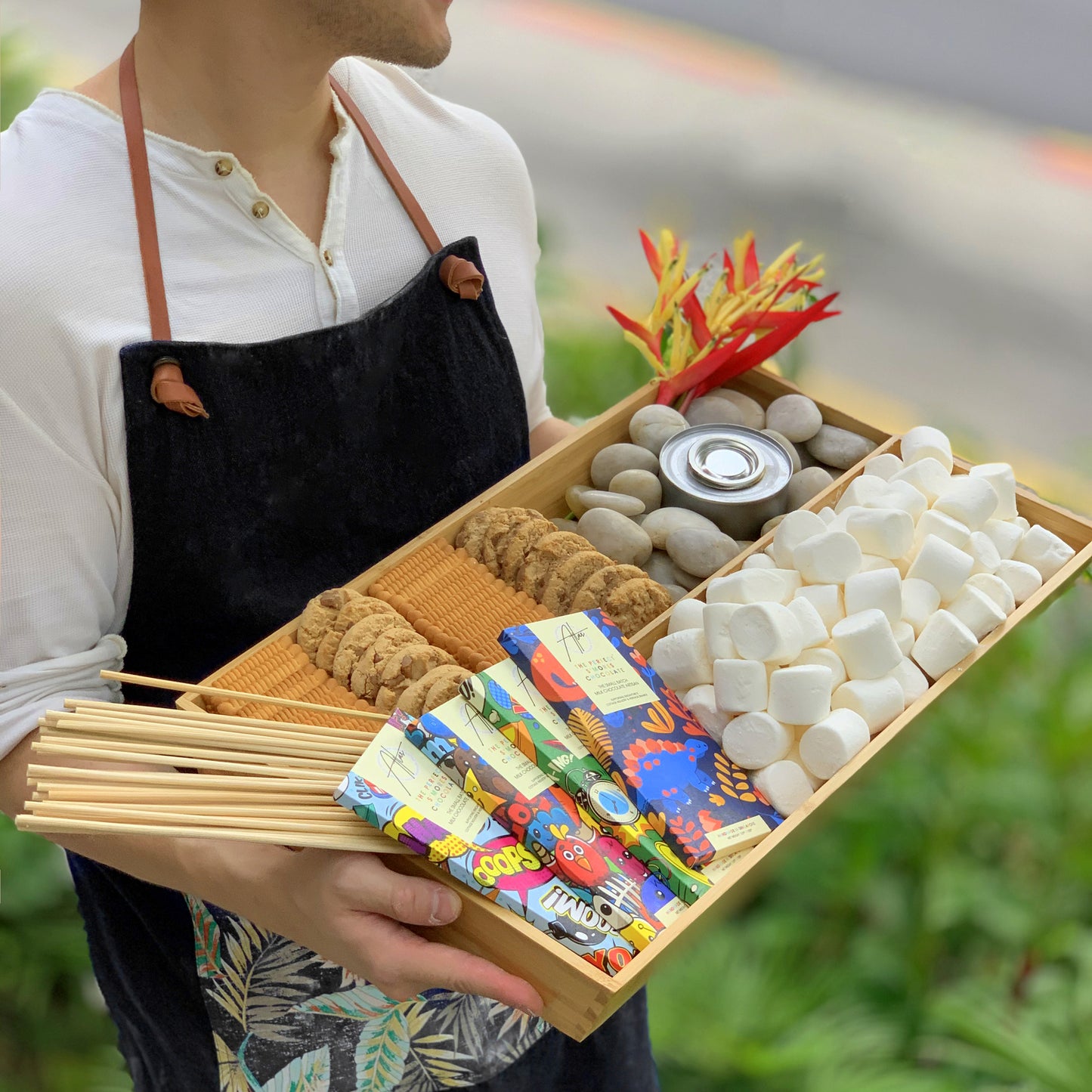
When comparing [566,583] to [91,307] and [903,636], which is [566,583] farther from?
[91,307]

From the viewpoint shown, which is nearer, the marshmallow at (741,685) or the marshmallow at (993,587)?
the marshmallow at (741,685)

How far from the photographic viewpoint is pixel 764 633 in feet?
3.09

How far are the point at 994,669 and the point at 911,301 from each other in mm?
1429

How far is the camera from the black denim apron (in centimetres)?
101

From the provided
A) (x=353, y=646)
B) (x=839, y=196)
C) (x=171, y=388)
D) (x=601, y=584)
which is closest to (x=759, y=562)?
(x=601, y=584)

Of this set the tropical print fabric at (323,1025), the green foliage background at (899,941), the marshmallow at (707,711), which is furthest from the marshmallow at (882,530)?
the green foliage background at (899,941)

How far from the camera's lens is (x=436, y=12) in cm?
101

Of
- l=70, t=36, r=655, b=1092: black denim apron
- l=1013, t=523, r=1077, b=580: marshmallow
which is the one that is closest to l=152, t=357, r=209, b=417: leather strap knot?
l=70, t=36, r=655, b=1092: black denim apron

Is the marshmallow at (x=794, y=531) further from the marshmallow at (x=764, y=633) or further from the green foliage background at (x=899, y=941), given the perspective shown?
the green foliage background at (x=899, y=941)

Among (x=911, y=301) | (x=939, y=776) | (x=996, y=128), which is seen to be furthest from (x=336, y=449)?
(x=996, y=128)

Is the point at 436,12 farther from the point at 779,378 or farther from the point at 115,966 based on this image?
the point at 115,966

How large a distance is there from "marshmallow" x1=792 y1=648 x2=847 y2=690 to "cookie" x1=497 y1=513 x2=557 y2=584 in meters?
0.28

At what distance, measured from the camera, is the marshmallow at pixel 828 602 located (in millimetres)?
1005

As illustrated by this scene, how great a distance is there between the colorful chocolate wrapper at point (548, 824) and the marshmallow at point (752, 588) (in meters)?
0.25
